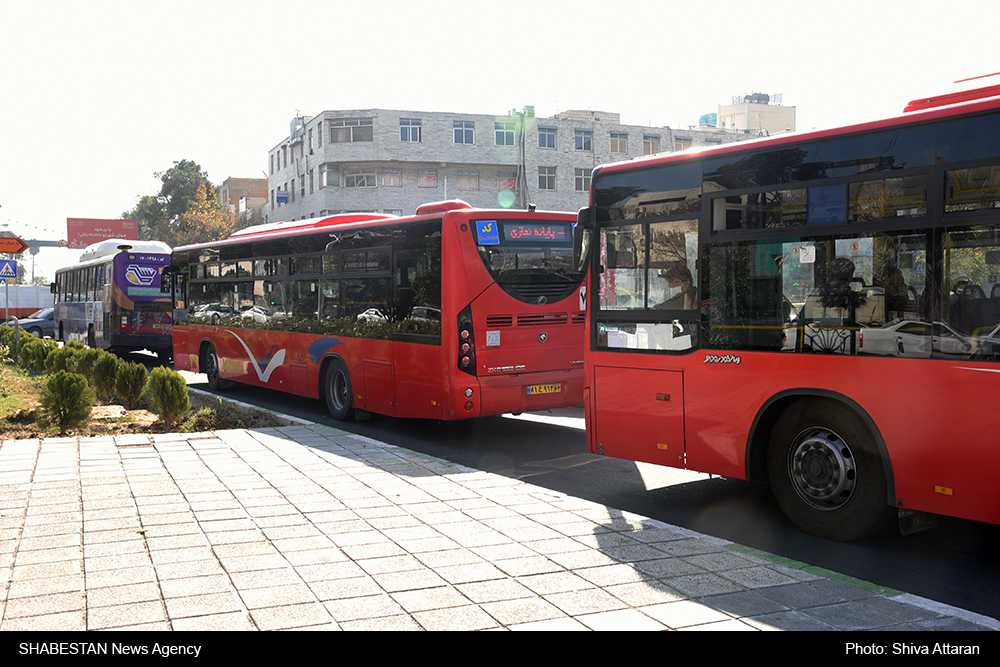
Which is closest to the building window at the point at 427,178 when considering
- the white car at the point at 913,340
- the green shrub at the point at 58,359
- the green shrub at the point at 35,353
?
the green shrub at the point at 35,353

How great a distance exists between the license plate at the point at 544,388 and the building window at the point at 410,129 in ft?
152

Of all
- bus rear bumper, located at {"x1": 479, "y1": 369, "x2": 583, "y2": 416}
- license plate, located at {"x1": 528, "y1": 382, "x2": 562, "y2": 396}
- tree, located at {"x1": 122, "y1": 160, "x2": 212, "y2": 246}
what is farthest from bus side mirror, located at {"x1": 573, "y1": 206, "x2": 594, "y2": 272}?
tree, located at {"x1": 122, "y1": 160, "x2": 212, "y2": 246}

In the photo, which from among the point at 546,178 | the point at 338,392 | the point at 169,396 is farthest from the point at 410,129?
the point at 169,396

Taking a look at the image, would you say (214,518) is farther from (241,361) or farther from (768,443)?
(241,361)

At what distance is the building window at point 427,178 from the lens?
5575 centimetres

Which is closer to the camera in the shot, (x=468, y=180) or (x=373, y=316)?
(x=373, y=316)

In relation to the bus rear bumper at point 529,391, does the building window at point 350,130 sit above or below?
above

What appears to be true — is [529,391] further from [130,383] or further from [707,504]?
[130,383]

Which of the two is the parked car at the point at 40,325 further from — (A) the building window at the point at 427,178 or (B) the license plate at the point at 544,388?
(B) the license plate at the point at 544,388

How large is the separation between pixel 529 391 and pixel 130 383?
23.8 ft

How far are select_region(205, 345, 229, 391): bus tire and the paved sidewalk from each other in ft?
30.2

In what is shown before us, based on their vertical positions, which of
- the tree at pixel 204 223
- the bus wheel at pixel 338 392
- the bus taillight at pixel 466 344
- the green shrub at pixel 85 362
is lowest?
the bus wheel at pixel 338 392

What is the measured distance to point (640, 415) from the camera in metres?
7.61

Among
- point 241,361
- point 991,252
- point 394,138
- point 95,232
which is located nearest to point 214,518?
point 991,252
